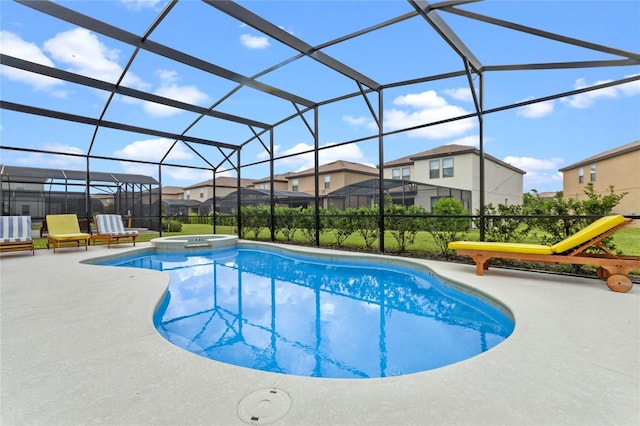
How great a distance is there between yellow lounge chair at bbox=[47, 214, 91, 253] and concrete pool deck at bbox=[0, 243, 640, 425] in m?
6.68

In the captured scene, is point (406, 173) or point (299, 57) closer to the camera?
point (299, 57)

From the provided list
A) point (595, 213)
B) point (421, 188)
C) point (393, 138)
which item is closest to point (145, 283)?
point (393, 138)

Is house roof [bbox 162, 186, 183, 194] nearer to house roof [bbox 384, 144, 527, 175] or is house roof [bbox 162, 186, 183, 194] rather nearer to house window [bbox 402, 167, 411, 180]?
house roof [bbox 384, 144, 527, 175]

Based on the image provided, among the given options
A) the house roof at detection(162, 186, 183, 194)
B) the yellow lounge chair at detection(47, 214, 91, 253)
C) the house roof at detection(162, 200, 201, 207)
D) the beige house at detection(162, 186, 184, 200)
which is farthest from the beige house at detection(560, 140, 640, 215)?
the house roof at detection(162, 186, 183, 194)

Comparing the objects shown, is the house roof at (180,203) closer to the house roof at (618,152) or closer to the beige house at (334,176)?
the beige house at (334,176)

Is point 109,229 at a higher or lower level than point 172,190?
lower

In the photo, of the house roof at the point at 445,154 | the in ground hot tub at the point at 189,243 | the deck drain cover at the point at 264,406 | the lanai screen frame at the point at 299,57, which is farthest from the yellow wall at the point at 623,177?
the in ground hot tub at the point at 189,243

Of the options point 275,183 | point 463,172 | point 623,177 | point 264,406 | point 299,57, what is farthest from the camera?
point 275,183

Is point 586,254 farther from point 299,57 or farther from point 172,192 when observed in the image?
point 172,192

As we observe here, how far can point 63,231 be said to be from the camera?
941 cm

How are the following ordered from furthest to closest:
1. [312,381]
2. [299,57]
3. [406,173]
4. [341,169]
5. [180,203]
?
[180,203] < [341,169] < [406,173] < [299,57] < [312,381]

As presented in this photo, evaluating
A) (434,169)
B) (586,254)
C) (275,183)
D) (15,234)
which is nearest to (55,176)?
(15,234)

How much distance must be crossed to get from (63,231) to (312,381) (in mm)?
10813

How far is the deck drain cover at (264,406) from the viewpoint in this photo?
1.59 m
